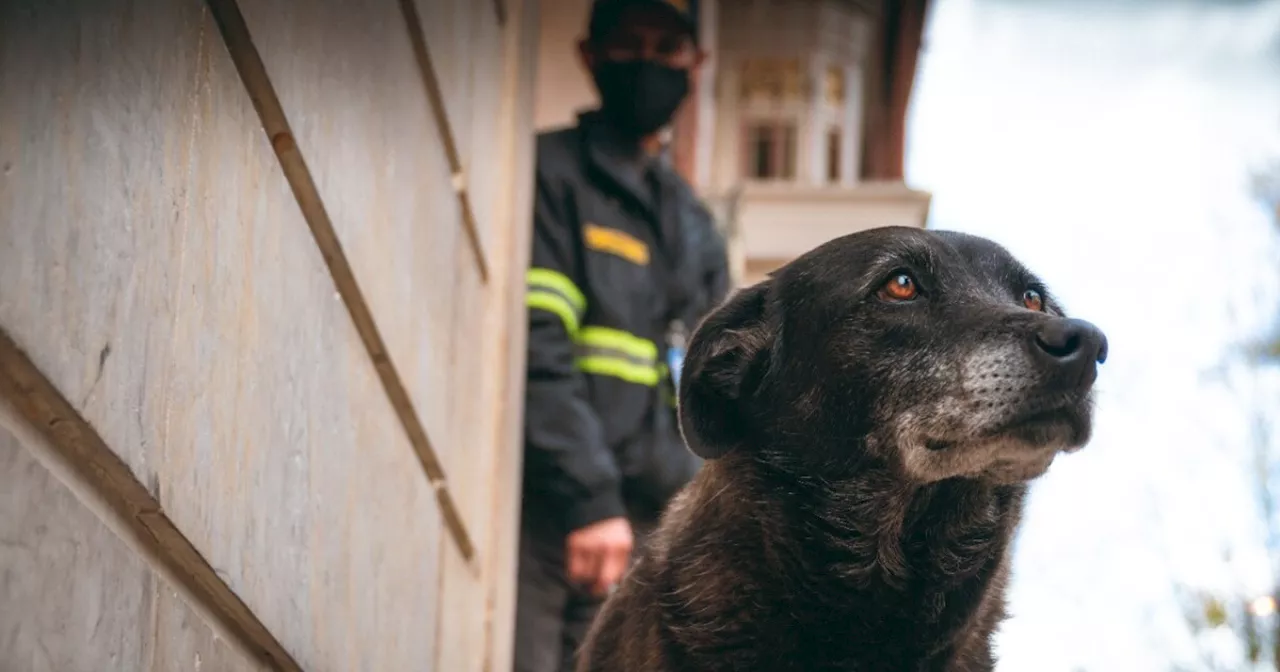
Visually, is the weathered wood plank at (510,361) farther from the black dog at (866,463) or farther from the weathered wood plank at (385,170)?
the black dog at (866,463)

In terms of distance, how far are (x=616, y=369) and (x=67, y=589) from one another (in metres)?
3.09

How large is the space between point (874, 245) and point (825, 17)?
702 inches

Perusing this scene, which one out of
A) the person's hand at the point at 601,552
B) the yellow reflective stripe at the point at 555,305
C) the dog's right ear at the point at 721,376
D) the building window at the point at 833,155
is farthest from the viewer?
the building window at the point at 833,155

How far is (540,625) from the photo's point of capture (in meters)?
4.40

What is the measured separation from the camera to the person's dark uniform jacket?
4.29 m

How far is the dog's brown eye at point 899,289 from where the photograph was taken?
8.97 ft

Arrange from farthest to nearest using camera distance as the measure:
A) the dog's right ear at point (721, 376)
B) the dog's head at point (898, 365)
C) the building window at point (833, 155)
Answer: the building window at point (833, 155), the dog's right ear at point (721, 376), the dog's head at point (898, 365)

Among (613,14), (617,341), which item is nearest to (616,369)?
(617,341)

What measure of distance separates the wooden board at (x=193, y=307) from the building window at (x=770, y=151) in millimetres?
16599

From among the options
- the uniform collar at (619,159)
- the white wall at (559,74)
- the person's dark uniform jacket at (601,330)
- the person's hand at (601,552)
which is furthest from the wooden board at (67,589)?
the white wall at (559,74)

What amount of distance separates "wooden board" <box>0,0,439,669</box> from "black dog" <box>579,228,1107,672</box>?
67 cm

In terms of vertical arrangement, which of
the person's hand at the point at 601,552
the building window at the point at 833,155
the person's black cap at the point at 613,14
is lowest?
the building window at the point at 833,155

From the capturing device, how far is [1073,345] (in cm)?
248

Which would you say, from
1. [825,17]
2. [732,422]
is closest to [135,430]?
[732,422]
